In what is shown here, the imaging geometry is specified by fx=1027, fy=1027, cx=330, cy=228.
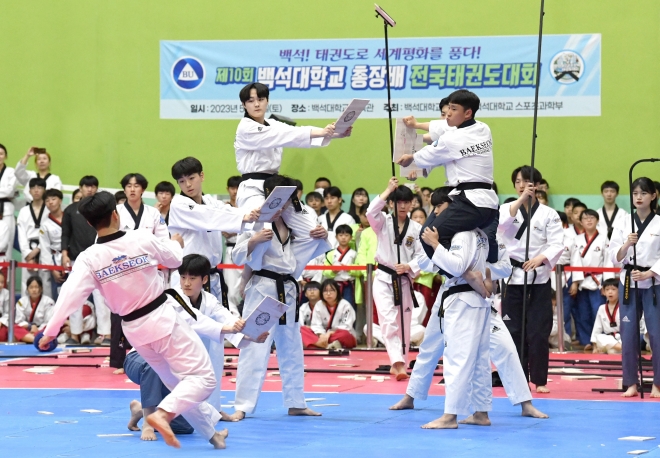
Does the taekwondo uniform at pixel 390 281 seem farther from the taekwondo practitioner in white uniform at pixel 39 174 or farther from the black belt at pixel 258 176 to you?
the taekwondo practitioner in white uniform at pixel 39 174

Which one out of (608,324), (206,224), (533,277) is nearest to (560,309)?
(608,324)

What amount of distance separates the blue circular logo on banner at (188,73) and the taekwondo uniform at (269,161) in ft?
26.6

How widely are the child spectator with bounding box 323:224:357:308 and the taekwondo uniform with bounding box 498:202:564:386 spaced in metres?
4.27

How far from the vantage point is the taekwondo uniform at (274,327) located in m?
7.44

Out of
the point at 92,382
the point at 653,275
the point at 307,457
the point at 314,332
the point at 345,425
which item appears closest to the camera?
the point at 307,457

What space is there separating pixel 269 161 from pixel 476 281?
183 centimetres

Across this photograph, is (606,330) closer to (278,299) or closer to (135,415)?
(278,299)

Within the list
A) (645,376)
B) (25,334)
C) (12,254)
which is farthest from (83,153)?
(645,376)

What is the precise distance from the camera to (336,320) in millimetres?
12844

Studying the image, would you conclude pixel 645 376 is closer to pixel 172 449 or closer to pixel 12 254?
pixel 172 449

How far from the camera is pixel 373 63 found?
49.3ft

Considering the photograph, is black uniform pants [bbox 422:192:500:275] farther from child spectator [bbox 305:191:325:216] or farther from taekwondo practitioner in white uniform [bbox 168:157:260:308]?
child spectator [bbox 305:191:325:216]

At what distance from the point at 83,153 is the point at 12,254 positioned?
2.21 m

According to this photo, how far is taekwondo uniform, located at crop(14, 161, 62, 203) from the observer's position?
14.3 m
